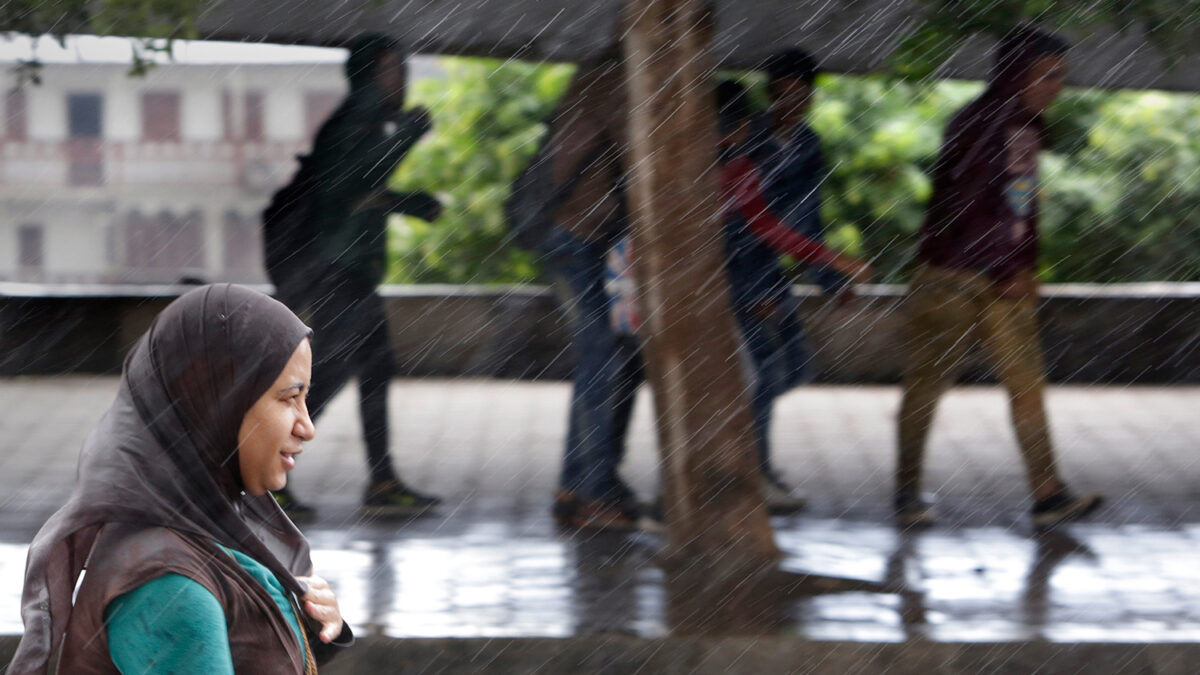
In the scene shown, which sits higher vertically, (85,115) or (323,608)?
(85,115)

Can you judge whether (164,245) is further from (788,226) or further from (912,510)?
(912,510)

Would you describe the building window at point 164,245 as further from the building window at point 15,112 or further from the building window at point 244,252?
the building window at point 15,112

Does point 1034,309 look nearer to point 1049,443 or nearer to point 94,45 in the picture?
point 1049,443

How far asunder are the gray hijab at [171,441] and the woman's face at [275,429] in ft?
0.05

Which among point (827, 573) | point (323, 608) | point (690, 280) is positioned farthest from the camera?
point (827, 573)

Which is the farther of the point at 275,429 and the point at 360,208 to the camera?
the point at 360,208

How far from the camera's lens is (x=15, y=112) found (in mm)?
5391

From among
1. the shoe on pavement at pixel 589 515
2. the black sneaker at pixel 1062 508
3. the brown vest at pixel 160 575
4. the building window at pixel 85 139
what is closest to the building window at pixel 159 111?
the building window at pixel 85 139

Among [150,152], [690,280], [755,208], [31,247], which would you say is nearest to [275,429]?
[690,280]

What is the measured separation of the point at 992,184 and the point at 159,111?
9.92 feet

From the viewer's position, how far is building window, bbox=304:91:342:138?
5.14 meters

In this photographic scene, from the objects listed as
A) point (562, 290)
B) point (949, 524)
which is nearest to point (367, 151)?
A: point (562, 290)

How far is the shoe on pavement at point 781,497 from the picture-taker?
5148mm

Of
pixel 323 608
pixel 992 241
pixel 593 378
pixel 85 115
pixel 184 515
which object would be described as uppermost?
pixel 184 515
